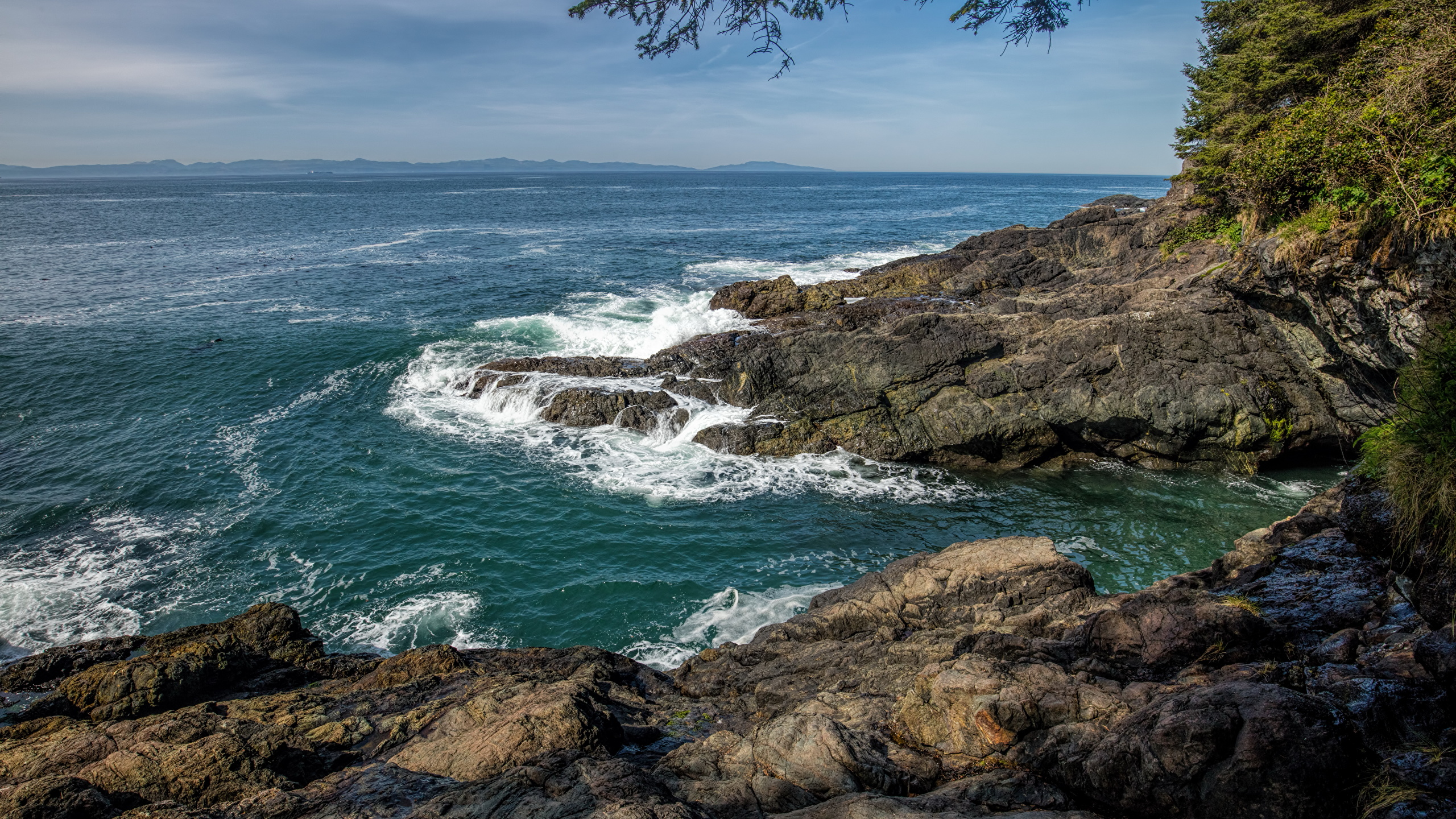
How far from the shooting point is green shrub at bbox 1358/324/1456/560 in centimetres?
645

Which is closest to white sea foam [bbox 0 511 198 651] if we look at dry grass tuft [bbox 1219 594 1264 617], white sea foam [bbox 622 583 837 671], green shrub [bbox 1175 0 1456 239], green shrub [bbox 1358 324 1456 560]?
white sea foam [bbox 622 583 837 671]

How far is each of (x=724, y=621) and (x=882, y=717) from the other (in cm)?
696

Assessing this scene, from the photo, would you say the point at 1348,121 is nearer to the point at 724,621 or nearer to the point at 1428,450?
the point at 1428,450

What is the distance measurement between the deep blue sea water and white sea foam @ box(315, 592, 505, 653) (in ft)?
0.19

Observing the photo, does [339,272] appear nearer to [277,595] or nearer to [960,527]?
[277,595]

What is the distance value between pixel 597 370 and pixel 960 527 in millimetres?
15059

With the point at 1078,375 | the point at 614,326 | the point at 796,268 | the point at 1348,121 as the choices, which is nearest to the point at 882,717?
the point at 1348,121

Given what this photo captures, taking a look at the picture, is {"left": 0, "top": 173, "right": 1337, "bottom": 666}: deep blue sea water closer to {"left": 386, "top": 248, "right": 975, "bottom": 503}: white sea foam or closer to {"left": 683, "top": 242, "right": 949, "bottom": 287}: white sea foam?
{"left": 386, "top": 248, "right": 975, "bottom": 503}: white sea foam

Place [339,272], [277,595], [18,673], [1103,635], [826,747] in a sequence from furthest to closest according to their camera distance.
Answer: [339,272] < [277,595] < [18,673] < [1103,635] < [826,747]

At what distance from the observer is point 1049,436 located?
64.2ft

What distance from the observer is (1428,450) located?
6684 millimetres

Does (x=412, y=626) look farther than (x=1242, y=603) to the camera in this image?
Yes

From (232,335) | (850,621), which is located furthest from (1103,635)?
(232,335)

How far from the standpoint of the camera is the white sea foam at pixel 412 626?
519 inches
